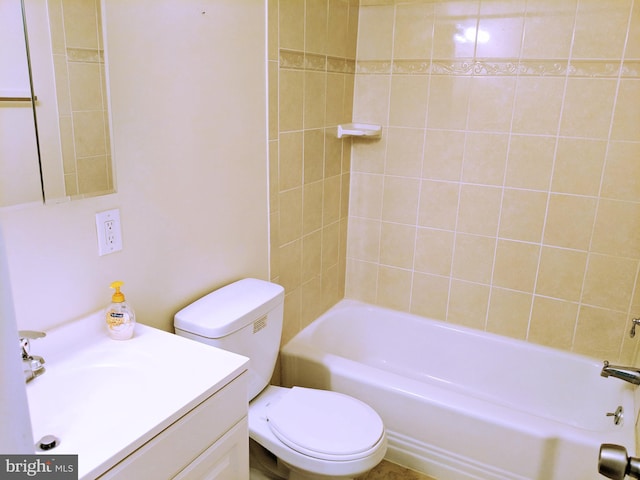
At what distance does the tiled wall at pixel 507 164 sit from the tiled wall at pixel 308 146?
0.16 meters

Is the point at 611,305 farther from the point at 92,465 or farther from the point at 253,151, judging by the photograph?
the point at 92,465

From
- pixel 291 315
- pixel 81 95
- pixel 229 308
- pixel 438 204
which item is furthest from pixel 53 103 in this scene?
pixel 438 204

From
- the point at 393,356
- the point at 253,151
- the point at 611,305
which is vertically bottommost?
the point at 393,356

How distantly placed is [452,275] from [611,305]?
702mm

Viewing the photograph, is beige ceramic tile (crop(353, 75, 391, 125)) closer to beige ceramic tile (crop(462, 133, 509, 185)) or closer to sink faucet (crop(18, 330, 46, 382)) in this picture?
beige ceramic tile (crop(462, 133, 509, 185))

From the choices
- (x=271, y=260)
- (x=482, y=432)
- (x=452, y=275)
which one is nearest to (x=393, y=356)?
(x=452, y=275)

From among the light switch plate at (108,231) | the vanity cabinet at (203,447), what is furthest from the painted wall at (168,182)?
the vanity cabinet at (203,447)

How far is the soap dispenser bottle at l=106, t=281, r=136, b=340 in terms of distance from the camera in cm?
134

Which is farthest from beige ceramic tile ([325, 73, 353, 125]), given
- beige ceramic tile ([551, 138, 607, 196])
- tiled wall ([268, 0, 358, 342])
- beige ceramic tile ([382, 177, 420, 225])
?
beige ceramic tile ([551, 138, 607, 196])

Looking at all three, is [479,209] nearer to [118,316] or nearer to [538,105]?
[538,105]

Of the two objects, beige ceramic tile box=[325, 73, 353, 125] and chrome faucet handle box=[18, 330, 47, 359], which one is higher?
beige ceramic tile box=[325, 73, 353, 125]

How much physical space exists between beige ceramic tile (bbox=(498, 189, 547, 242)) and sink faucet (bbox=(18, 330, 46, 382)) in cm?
195

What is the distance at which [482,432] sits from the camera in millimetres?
1910

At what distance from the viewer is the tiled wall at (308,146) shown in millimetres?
1998
